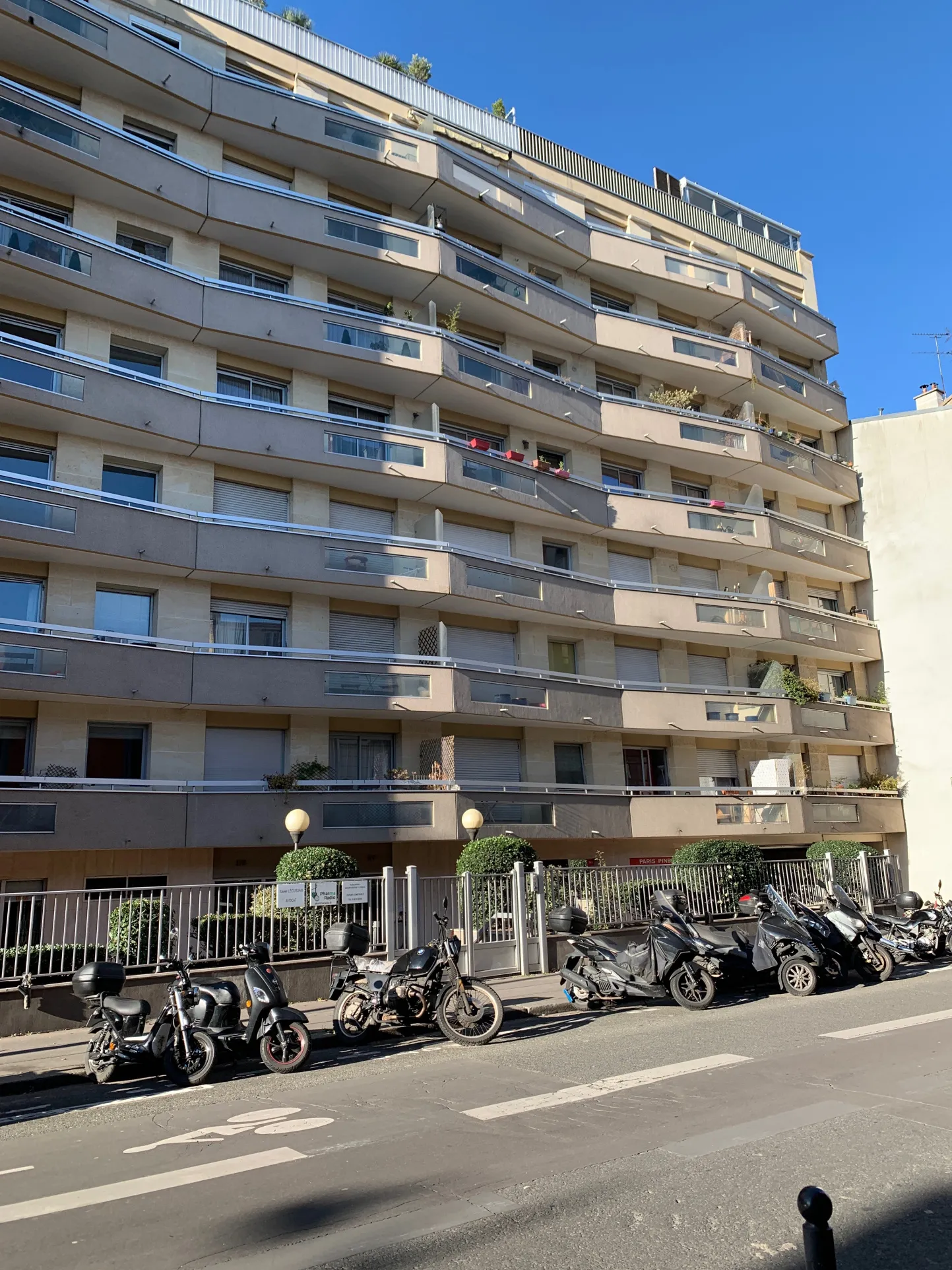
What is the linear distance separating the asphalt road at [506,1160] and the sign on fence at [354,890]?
3.71 metres

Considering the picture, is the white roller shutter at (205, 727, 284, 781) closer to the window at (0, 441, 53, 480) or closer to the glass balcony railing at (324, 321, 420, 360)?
the window at (0, 441, 53, 480)

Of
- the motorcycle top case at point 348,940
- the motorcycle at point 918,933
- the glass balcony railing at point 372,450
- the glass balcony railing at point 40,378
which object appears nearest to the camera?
the motorcycle top case at point 348,940

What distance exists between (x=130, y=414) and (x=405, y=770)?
907 cm

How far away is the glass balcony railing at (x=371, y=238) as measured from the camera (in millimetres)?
23312

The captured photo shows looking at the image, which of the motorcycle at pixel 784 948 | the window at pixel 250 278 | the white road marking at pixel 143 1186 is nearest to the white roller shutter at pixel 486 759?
the motorcycle at pixel 784 948

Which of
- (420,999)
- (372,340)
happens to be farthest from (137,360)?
(420,999)

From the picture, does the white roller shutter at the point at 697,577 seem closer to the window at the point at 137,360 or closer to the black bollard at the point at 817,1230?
the window at the point at 137,360

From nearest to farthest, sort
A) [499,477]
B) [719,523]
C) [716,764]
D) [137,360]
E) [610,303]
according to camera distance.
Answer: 1. [137,360]
2. [499,477]
3. [716,764]
4. [719,523]
5. [610,303]

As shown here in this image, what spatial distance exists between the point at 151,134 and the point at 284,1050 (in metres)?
20.5

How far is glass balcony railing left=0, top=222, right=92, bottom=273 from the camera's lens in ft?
61.7

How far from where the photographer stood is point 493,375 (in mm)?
25031

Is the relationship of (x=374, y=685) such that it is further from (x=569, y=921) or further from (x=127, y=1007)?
(x=127, y=1007)

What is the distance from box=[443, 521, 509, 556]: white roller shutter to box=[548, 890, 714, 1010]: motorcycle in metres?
12.8

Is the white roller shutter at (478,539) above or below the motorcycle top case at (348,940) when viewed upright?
above
